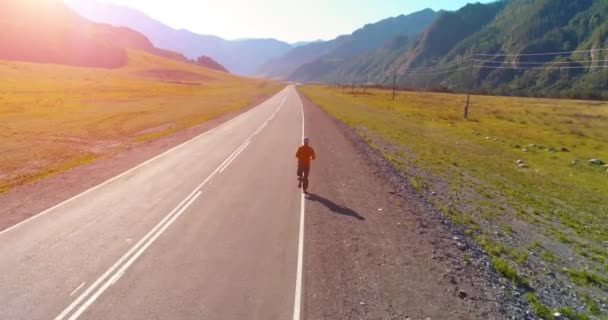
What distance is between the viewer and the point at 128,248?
9.38 metres

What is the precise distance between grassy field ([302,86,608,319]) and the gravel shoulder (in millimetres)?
978

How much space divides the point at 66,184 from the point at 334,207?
10376 mm

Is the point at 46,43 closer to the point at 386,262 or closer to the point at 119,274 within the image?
the point at 119,274

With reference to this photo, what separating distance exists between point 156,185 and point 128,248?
5843 mm

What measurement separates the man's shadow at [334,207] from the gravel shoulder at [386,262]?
1.2 inches

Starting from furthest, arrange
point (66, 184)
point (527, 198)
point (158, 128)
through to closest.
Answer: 1. point (158, 128)
2. point (527, 198)
3. point (66, 184)

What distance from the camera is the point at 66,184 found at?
1516 cm

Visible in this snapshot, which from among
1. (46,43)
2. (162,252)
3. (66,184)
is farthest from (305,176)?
(46,43)

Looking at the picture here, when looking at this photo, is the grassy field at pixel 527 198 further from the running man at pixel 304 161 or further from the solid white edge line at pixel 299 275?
the running man at pixel 304 161

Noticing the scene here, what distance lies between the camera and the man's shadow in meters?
12.4

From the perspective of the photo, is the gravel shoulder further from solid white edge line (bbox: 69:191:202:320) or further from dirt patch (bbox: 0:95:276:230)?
dirt patch (bbox: 0:95:276:230)

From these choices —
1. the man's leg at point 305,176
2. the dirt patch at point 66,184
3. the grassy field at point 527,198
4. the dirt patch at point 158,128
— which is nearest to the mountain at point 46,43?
the dirt patch at point 158,128

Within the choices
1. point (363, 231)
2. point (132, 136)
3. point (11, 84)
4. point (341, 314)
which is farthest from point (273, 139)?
point (11, 84)

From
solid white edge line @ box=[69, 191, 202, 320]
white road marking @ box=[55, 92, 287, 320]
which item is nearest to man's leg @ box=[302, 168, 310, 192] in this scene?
white road marking @ box=[55, 92, 287, 320]
